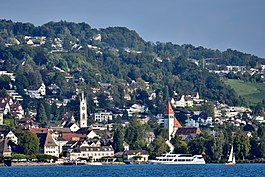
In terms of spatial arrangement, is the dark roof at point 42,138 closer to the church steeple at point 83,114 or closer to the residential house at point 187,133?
the residential house at point 187,133

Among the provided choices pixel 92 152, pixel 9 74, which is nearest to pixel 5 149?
pixel 92 152

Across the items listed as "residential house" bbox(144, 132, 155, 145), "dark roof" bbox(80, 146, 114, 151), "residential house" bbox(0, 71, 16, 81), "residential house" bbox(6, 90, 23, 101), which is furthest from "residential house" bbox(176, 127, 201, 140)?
"residential house" bbox(0, 71, 16, 81)

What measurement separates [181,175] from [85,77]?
103 m


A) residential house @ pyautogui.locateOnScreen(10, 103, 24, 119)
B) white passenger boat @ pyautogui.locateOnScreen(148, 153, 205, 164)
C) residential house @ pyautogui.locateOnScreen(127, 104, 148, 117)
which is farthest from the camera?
residential house @ pyautogui.locateOnScreen(127, 104, 148, 117)

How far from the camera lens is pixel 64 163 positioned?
102750 mm

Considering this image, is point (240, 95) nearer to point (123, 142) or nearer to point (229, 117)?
point (229, 117)

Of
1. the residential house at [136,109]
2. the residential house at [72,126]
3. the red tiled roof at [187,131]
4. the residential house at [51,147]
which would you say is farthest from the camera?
the residential house at [136,109]

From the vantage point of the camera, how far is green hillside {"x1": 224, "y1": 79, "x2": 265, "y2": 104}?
560 ft

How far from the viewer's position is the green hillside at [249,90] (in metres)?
171

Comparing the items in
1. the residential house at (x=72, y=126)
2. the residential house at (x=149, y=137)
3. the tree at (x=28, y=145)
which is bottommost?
the tree at (x=28, y=145)

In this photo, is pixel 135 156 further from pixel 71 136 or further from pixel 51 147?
pixel 71 136

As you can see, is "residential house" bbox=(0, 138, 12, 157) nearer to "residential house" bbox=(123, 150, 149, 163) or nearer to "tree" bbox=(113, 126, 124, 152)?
"residential house" bbox=(123, 150, 149, 163)

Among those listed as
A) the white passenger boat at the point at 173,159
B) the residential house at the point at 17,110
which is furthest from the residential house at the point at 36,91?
the white passenger boat at the point at 173,159

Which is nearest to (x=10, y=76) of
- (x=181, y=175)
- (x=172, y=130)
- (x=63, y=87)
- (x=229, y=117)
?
(x=63, y=87)
